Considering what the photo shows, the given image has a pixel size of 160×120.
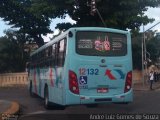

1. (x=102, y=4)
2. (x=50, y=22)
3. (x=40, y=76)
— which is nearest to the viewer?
(x=40, y=76)

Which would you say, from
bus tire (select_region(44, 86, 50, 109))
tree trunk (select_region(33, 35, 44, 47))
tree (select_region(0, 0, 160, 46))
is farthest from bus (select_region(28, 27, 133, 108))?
tree trunk (select_region(33, 35, 44, 47))

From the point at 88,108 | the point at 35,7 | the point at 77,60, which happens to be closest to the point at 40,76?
the point at 88,108

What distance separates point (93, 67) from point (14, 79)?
111 feet

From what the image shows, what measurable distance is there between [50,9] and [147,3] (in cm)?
795

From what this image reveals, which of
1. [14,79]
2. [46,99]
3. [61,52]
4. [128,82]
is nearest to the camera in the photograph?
[128,82]

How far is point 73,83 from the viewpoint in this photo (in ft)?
51.5

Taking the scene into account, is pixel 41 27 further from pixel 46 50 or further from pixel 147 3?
pixel 46 50

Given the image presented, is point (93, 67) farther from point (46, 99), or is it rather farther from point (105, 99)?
point (46, 99)

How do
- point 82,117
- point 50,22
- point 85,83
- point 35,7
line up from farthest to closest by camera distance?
point 50,22 < point 35,7 < point 85,83 < point 82,117

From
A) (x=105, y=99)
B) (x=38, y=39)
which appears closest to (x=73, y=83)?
(x=105, y=99)

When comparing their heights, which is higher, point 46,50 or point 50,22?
point 50,22

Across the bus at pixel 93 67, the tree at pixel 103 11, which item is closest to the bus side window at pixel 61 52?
the bus at pixel 93 67

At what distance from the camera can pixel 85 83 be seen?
52.0ft

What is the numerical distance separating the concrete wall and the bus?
3164 cm
